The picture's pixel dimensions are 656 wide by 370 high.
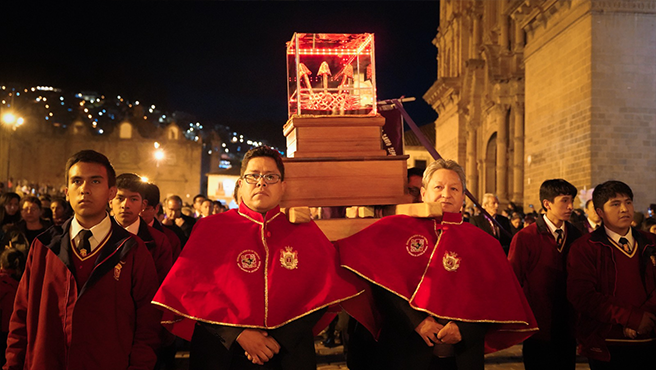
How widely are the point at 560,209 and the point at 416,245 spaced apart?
7.59 feet

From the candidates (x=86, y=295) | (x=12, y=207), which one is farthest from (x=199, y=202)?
(x=86, y=295)

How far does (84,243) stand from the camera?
11.2 ft

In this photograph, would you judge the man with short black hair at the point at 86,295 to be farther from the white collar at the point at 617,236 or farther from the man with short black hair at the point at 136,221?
the white collar at the point at 617,236

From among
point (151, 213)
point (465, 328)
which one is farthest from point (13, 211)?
point (465, 328)

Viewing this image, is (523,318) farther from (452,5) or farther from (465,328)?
(452,5)

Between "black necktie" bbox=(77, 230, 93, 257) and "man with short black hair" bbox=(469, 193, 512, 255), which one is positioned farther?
"man with short black hair" bbox=(469, 193, 512, 255)

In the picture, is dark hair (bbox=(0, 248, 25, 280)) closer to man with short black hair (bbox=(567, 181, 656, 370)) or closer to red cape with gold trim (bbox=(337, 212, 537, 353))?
red cape with gold trim (bbox=(337, 212, 537, 353))

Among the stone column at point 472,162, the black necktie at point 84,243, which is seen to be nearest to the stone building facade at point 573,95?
the stone column at point 472,162

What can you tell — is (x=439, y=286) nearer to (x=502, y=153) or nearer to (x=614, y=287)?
(x=614, y=287)

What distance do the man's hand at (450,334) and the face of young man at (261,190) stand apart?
1.32 m

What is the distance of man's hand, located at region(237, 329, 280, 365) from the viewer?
3229mm

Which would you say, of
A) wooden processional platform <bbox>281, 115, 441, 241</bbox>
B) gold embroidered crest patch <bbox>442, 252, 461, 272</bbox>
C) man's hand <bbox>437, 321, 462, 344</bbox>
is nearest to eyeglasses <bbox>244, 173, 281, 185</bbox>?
wooden processional platform <bbox>281, 115, 441, 241</bbox>

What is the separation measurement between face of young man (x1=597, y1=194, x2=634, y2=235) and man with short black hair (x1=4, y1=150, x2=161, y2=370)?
3.71 meters

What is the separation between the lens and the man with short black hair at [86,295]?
10.7ft
